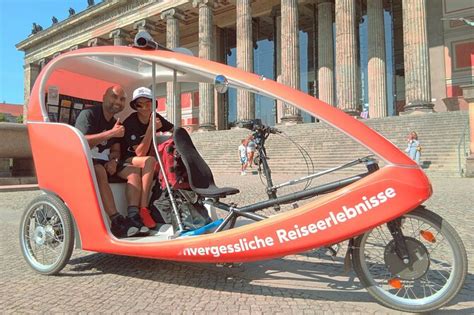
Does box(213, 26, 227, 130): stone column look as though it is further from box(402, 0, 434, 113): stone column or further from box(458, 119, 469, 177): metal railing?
box(458, 119, 469, 177): metal railing

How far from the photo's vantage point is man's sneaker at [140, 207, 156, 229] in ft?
12.5

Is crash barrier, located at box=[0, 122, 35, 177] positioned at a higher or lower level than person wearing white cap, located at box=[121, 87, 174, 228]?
higher

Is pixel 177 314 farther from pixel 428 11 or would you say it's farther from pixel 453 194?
pixel 428 11

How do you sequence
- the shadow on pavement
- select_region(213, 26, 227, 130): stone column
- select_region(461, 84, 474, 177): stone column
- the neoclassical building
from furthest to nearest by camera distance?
select_region(213, 26, 227, 130): stone column, the neoclassical building, select_region(461, 84, 474, 177): stone column, the shadow on pavement

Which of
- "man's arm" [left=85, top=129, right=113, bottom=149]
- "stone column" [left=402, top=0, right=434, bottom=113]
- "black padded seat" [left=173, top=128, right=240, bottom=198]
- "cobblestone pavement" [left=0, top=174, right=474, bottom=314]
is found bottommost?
"cobblestone pavement" [left=0, top=174, right=474, bottom=314]

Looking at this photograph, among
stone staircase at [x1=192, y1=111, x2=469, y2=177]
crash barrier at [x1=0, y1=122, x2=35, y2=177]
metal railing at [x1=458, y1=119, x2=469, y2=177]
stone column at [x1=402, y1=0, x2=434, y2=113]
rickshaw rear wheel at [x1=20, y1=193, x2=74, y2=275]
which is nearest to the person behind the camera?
rickshaw rear wheel at [x1=20, y1=193, x2=74, y2=275]

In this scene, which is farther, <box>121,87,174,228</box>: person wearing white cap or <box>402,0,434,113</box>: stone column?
<box>402,0,434,113</box>: stone column

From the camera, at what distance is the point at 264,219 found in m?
2.91

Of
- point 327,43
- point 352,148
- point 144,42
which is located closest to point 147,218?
point 144,42

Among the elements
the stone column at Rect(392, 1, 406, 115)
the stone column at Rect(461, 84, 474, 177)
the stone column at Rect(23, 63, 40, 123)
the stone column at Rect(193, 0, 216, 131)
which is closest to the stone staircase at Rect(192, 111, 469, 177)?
the stone column at Rect(461, 84, 474, 177)

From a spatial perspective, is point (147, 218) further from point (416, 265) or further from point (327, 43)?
point (327, 43)

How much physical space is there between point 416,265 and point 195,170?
1.76 metres

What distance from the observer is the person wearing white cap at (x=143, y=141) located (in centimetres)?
387

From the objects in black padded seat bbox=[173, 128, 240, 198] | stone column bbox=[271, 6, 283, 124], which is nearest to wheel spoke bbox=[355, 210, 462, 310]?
black padded seat bbox=[173, 128, 240, 198]
